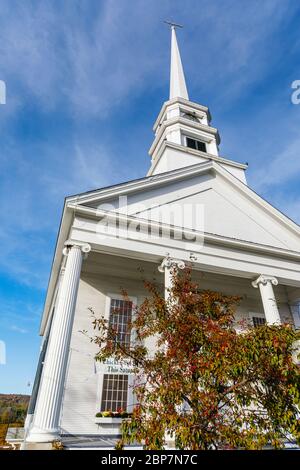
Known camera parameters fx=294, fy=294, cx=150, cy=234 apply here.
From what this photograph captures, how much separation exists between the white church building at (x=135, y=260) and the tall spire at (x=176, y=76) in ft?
28.3

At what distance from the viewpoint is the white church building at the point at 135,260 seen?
29.7 feet

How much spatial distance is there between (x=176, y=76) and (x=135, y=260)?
724 inches

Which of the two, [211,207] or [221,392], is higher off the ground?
[211,207]

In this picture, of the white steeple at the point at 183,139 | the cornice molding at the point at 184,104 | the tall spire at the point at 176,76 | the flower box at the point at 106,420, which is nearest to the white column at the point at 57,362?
the flower box at the point at 106,420

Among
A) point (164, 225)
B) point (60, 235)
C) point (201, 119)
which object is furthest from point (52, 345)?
point (201, 119)

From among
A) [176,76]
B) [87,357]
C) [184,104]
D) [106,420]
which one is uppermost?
[176,76]

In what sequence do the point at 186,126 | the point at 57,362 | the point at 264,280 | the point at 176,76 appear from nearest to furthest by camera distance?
the point at 57,362 → the point at 264,280 → the point at 186,126 → the point at 176,76

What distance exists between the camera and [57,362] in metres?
7.63

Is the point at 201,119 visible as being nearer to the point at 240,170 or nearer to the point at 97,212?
the point at 240,170

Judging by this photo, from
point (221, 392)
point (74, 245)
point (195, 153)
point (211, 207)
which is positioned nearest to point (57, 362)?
point (74, 245)

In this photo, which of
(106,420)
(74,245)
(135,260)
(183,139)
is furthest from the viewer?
(183,139)

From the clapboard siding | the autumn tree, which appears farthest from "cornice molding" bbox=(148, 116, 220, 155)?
the autumn tree

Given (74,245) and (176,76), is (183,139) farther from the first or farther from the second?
(74,245)

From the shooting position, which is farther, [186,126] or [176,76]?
[176,76]
